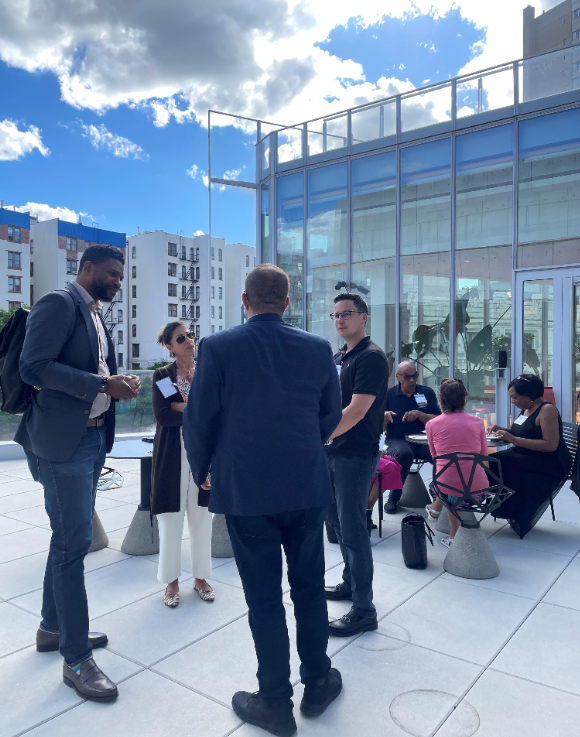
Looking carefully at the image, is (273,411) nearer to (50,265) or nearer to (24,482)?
(24,482)

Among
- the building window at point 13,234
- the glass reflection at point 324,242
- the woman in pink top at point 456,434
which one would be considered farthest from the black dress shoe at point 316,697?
the building window at point 13,234

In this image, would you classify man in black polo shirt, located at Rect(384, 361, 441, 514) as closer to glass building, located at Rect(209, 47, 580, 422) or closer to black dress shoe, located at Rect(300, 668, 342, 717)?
glass building, located at Rect(209, 47, 580, 422)

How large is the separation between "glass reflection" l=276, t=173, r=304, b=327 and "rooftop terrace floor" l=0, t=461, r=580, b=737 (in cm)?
771

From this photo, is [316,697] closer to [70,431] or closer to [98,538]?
[70,431]

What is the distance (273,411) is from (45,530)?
381 cm

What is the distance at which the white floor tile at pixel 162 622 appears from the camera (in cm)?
292

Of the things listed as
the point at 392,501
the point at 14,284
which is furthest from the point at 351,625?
the point at 14,284

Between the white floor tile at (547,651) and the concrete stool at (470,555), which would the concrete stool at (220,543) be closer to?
the concrete stool at (470,555)

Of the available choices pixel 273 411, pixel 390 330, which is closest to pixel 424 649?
pixel 273 411

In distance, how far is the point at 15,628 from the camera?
10.3 feet

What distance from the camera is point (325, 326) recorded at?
37.1ft

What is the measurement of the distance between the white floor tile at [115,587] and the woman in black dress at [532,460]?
10.0 ft

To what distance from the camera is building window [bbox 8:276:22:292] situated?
58.8 meters

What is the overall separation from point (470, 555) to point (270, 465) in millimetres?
2521
